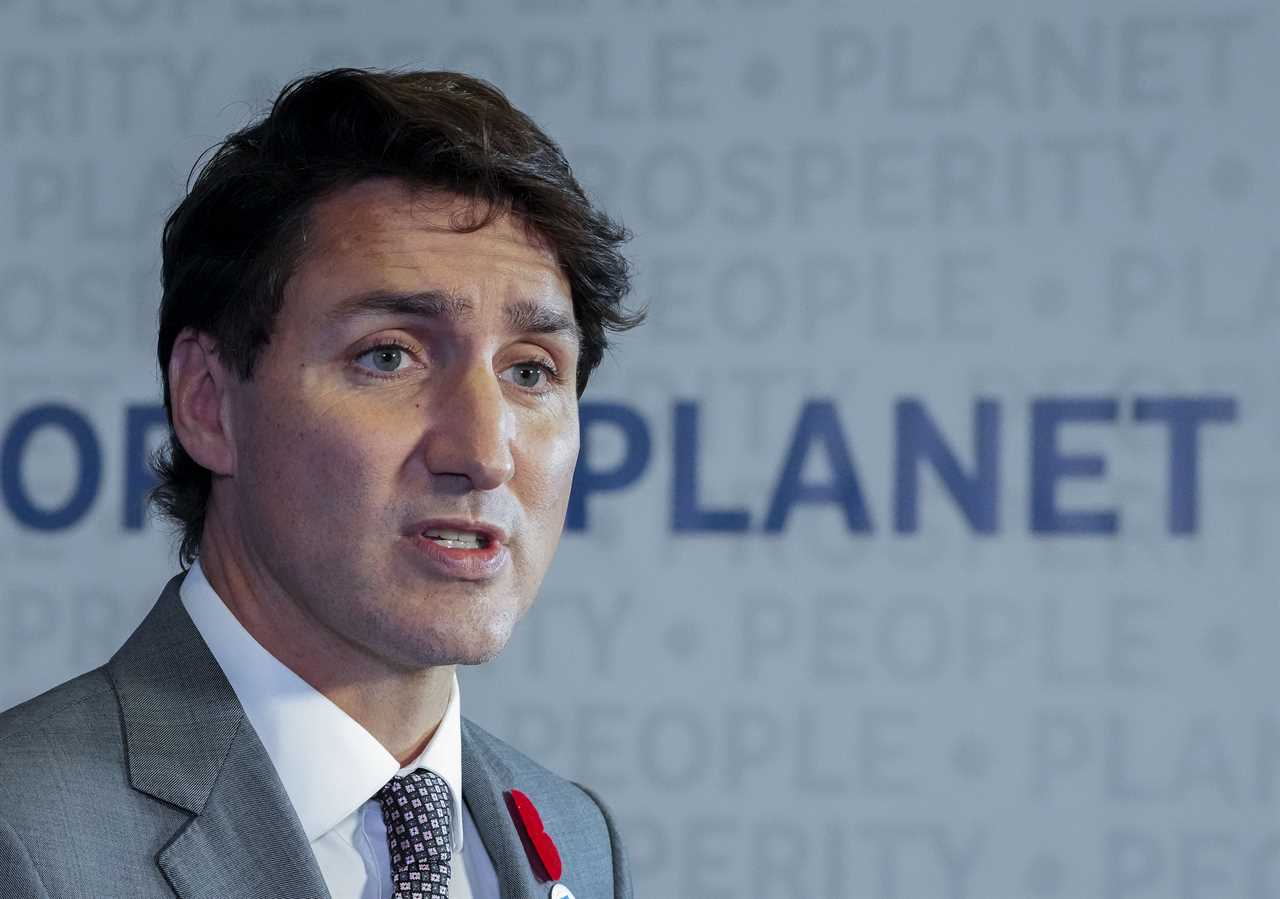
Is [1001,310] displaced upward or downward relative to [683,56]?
downward

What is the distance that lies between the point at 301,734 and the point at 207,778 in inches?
4.0

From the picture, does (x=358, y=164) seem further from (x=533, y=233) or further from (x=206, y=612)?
(x=206, y=612)

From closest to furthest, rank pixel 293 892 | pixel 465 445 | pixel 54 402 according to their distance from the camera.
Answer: pixel 293 892, pixel 465 445, pixel 54 402

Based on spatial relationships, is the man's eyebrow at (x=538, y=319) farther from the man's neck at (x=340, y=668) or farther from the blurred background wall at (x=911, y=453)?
the blurred background wall at (x=911, y=453)

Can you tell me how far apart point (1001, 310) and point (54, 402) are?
5.48 feet

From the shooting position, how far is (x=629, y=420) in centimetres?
276

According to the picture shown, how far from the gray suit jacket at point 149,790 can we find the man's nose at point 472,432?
11.6 inches

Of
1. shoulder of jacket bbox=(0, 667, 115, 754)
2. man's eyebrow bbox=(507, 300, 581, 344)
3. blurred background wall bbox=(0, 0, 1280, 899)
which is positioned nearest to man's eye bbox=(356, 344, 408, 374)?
man's eyebrow bbox=(507, 300, 581, 344)

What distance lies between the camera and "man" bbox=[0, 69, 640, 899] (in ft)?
4.58

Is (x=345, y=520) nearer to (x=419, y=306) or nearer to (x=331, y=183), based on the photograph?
(x=419, y=306)

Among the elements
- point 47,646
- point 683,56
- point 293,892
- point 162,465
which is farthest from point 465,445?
point 47,646

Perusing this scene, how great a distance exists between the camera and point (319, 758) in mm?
1473

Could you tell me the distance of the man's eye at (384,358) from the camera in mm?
1512

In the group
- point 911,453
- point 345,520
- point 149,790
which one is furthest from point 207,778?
point 911,453
